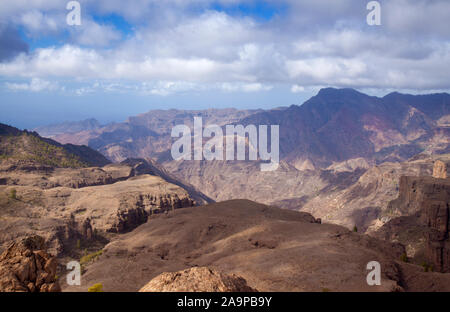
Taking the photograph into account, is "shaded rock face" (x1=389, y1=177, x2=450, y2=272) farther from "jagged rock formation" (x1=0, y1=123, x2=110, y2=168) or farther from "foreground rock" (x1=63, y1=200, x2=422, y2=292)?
"jagged rock formation" (x1=0, y1=123, x2=110, y2=168)

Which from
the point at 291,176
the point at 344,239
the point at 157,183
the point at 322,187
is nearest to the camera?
the point at 344,239

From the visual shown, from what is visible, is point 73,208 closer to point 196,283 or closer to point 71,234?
point 71,234

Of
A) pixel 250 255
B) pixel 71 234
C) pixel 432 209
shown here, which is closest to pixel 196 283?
pixel 250 255

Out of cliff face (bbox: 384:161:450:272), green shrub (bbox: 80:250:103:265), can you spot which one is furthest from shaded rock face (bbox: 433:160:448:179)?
green shrub (bbox: 80:250:103:265)

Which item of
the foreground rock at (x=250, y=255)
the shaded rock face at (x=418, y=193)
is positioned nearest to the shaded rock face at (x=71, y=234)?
the foreground rock at (x=250, y=255)

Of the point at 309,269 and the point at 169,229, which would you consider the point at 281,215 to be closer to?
the point at 169,229
